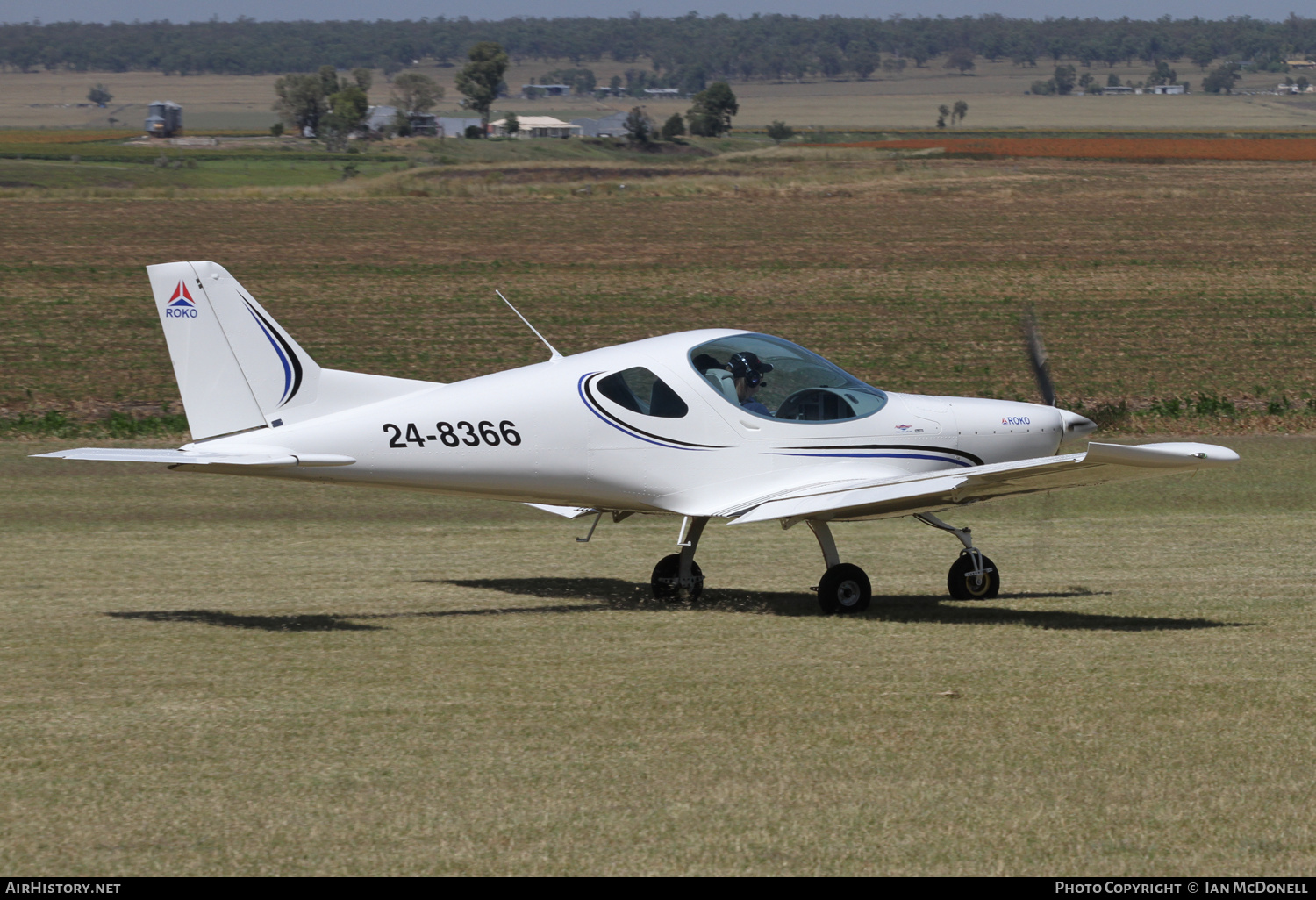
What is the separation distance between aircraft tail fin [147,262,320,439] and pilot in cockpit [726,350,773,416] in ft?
10.6

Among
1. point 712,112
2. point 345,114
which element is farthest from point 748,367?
point 345,114

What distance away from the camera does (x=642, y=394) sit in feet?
37.1

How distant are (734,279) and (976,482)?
33.0 metres

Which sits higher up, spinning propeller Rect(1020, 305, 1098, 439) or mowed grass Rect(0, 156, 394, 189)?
spinning propeller Rect(1020, 305, 1098, 439)

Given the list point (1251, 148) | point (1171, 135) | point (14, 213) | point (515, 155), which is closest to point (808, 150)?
point (515, 155)

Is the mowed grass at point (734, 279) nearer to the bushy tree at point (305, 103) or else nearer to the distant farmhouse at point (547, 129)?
the bushy tree at point (305, 103)

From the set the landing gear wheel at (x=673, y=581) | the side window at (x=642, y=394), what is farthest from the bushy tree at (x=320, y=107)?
the side window at (x=642, y=394)

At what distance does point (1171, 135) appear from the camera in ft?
512

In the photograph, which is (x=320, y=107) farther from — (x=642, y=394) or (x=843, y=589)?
(x=843, y=589)

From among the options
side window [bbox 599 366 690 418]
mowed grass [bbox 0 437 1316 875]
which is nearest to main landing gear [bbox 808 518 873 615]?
mowed grass [bbox 0 437 1316 875]

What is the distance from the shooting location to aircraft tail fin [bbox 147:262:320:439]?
10.8m

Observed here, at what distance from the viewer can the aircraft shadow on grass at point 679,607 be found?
1066 cm

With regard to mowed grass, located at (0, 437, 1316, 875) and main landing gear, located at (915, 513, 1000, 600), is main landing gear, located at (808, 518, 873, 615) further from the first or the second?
main landing gear, located at (915, 513, 1000, 600)

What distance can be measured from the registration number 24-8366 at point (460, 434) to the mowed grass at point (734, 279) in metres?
15.4
